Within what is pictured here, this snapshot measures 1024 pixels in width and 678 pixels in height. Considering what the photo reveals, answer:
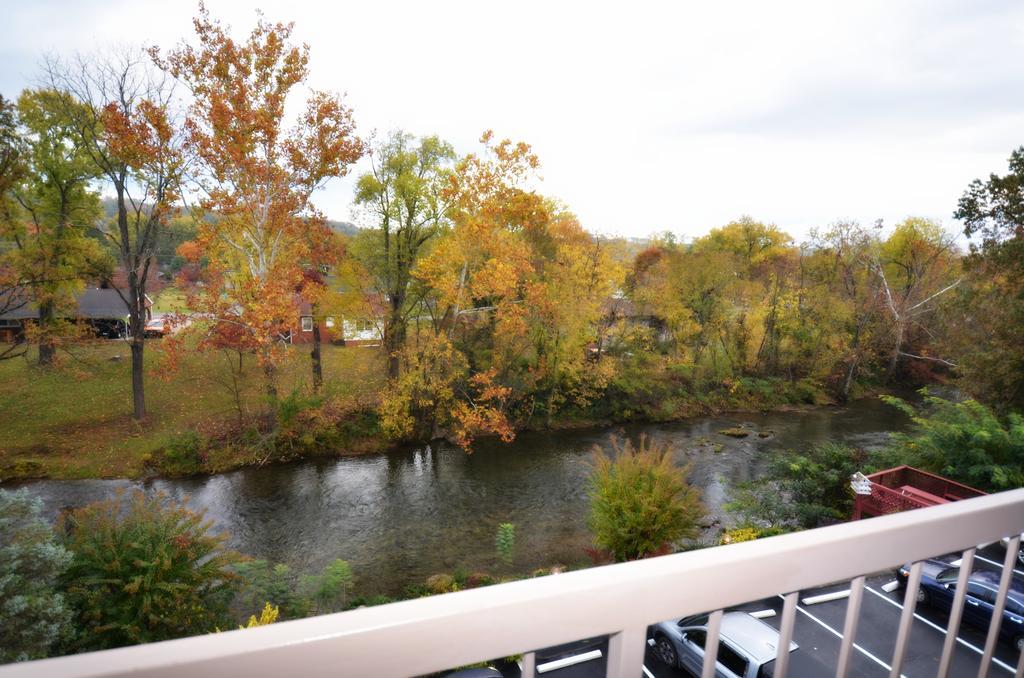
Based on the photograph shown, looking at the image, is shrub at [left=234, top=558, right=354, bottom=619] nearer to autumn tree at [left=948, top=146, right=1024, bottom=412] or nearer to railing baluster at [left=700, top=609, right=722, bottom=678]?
railing baluster at [left=700, top=609, right=722, bottom=678]

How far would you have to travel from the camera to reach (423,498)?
11.9 metres

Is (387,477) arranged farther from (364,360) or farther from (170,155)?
(170,155)

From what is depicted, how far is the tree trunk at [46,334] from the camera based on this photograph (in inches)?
465

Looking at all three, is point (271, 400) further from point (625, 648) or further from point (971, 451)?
point (971, 451)

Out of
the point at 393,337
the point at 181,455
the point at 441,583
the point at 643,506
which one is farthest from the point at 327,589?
the point at 393,337

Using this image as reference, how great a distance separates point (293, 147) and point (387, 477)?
873cm

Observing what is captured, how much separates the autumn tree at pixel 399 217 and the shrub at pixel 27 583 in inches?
404

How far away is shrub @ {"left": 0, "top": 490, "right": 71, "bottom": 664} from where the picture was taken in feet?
13.8

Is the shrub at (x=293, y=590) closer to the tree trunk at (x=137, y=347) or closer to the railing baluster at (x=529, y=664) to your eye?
the railing baluster at (x=529, y=664)

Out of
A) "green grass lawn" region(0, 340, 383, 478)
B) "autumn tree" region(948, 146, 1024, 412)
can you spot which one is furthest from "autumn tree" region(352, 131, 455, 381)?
"autumn tree" region(948, 146, 1024, 412)

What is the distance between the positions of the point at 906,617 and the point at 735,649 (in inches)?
152

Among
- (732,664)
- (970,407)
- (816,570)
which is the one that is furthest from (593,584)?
(970,407)

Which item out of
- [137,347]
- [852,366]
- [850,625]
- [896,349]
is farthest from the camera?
[896,349]

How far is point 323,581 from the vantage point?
7.47 metres
